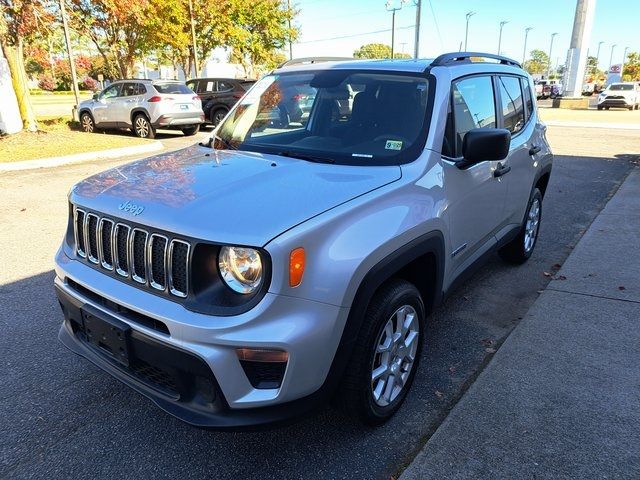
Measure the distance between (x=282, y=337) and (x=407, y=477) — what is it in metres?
0.94


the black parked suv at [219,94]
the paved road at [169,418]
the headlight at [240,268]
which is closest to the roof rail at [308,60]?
the paved road at [169,418]

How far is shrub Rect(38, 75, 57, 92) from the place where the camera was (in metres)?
59.8

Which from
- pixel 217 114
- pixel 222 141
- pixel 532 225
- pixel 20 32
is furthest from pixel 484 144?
pixel 217 114

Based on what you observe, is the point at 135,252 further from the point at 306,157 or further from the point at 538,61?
the point at 538,61

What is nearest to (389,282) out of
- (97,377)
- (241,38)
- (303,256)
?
(303,256)

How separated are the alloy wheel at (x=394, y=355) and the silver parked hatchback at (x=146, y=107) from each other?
13081 mm

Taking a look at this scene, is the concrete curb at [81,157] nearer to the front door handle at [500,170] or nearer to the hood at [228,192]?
the hood at [228,192]

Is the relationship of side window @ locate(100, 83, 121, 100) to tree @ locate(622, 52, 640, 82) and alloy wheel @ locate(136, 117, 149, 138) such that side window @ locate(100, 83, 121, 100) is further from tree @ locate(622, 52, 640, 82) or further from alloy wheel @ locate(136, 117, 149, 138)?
tree @ locate(622, 52, 640, 82)

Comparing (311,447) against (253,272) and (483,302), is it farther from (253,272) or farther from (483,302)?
(483,302)

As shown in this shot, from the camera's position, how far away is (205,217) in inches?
81.7

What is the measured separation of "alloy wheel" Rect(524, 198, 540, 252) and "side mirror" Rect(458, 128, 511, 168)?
2.11 meters

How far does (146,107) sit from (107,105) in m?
1.75

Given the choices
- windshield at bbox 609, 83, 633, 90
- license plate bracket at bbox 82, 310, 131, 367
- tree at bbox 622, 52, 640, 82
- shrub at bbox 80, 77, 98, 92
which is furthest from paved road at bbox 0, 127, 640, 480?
tree at bbox 622, 52, 640, 82

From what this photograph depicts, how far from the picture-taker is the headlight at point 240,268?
6.53 feet
